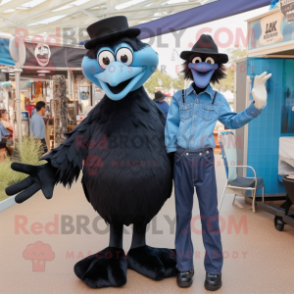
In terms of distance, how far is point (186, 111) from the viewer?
2172 millimetres

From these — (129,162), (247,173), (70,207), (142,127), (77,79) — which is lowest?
(70,207)

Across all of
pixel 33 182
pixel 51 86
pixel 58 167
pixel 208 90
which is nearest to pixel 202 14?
pixel 208 90

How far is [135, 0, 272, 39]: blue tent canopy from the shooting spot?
3.99 m

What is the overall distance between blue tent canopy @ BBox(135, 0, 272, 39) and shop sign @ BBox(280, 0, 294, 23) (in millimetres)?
672

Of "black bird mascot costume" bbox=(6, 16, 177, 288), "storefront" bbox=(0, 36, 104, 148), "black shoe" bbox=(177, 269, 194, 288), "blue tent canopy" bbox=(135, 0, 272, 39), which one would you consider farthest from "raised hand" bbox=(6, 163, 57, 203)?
"storefront" bbox=(0, 36, 104, 148)

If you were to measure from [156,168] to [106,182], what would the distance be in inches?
12.7

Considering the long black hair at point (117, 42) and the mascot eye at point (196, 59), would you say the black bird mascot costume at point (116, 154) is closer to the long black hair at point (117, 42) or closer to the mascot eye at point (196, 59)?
the long black hair at point (117, 42)

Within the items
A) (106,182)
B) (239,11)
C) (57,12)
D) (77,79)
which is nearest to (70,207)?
(106,182)

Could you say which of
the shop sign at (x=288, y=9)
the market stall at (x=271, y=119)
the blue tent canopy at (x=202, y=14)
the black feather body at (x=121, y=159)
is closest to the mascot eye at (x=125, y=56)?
the black feather body at (x=121, y=159)

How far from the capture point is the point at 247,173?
14.0ft

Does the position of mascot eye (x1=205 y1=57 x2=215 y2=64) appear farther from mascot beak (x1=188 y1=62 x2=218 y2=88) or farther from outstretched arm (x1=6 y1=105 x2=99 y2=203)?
outstretched arm (x1=6 y1=105 x2=99 y2=203)

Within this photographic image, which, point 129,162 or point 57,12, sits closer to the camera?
point 129,162

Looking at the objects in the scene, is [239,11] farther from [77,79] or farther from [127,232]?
[77,79]

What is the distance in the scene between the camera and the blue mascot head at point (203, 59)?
210 centimetres
